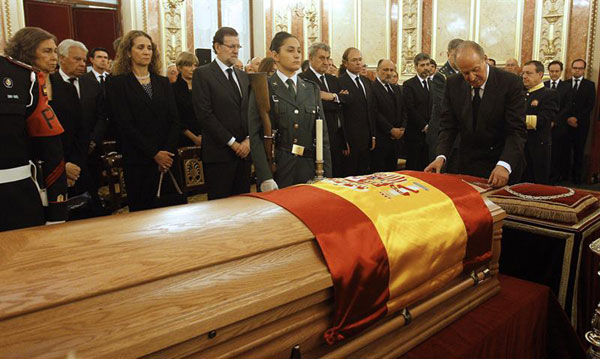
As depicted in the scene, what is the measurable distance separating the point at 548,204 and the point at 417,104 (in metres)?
4.10

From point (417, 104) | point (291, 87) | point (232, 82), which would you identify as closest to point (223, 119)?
point (232, 82)

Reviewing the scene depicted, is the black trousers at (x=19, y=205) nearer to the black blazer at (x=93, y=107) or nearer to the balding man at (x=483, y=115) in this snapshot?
the balding man at (x=483, y=115)

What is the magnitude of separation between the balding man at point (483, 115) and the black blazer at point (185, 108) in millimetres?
2877

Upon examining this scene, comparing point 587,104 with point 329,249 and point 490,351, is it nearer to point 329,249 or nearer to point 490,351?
point 490,351

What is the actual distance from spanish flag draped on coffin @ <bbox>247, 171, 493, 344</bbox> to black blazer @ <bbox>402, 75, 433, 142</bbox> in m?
4.36

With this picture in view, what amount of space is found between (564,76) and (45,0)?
→ 353 inches

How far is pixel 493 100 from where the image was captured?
2.83 m

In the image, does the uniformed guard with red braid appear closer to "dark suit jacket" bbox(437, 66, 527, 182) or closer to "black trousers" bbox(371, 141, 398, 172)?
"dark suit jacket" bbox(437, 66, 527, 182)

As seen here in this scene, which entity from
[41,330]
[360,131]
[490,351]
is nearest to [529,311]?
[490,351]

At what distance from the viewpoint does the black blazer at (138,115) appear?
3.34 meters

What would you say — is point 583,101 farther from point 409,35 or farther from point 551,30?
point 409,35

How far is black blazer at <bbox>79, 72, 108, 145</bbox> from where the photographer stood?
423 centimetres

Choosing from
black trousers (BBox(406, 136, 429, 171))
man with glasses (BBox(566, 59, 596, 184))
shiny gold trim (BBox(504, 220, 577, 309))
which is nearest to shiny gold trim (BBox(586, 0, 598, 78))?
man with glasses (BBox(566, 59, 596, 184))

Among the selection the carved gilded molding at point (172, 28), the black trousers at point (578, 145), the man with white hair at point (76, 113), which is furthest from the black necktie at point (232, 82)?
the carved gilded molding at point (172, 28)
